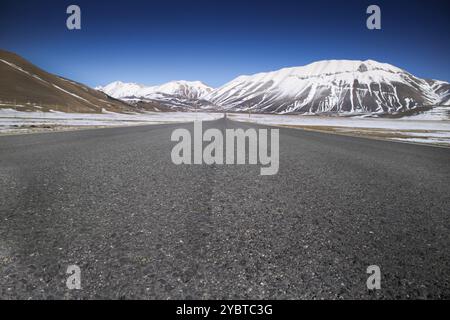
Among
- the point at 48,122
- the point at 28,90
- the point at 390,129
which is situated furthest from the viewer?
the point at 28,90

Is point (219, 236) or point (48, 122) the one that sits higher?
point (48, 122)

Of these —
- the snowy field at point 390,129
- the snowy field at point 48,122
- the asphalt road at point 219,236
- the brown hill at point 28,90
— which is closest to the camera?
the asphalt road at point 219,236

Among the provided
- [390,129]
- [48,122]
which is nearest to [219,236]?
[48,122]

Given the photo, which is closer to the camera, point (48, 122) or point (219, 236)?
point (219, 236)

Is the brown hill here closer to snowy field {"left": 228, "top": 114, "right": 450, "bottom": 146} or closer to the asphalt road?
snowy field {"left": 228, "top": 114, "right": 450, "bottom": 146}

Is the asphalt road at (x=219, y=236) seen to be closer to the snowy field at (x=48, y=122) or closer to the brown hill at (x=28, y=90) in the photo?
the snowy field at (x=48, y=122)

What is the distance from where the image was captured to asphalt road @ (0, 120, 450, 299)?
2.63 m

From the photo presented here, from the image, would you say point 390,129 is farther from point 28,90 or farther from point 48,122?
point 28,90

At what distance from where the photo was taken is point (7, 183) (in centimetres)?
620

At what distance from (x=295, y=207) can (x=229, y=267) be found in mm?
2500

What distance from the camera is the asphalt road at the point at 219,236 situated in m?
2.63

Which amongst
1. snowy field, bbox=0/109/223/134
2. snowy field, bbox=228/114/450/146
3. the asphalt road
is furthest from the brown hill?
the asphalt road

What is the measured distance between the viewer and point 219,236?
374cm

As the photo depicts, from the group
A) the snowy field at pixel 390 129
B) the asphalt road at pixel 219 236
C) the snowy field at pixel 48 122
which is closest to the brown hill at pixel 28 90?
the snowy field at pixel 48 122
